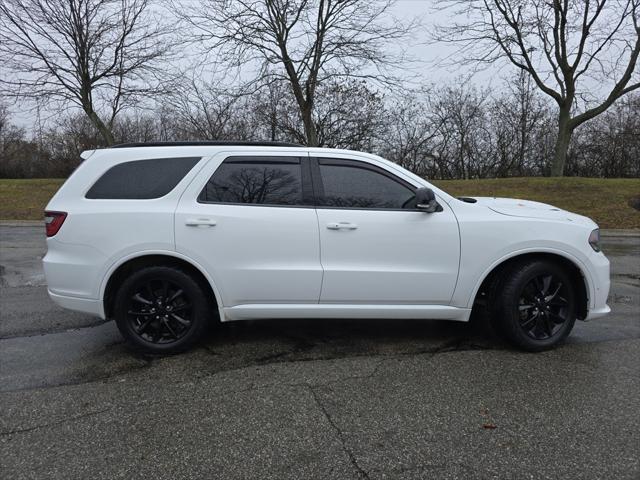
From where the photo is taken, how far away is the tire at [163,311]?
12.1 ft

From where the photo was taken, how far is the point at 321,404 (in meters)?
2.98

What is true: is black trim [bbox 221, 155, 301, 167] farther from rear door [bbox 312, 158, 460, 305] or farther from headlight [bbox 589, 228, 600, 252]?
headlight [bbox 589, 228, 600, 252]

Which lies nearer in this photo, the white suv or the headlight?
the white suv

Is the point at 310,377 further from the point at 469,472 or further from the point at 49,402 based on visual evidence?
the point at 49,402

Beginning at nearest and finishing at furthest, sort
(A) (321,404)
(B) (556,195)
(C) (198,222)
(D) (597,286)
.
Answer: (A) (321,404), (C) (198,222), (D) (597,286), (B) (556,195)

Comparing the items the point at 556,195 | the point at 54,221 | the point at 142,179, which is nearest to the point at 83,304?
the point at 54,221

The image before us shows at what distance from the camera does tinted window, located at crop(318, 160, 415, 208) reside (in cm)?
380

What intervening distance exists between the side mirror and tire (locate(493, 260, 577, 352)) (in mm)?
886

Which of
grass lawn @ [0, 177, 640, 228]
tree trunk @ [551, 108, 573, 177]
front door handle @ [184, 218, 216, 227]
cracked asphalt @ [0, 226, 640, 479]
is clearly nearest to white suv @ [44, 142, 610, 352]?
front door handle @ [184, 218, 216, 227]

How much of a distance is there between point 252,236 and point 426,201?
1470mm

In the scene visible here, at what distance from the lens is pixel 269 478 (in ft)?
7.36

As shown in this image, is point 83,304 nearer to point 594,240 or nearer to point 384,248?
point 384,248

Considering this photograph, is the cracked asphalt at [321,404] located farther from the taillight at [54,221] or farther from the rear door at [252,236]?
the taillight at [54,221]

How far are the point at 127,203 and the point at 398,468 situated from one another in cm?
287
